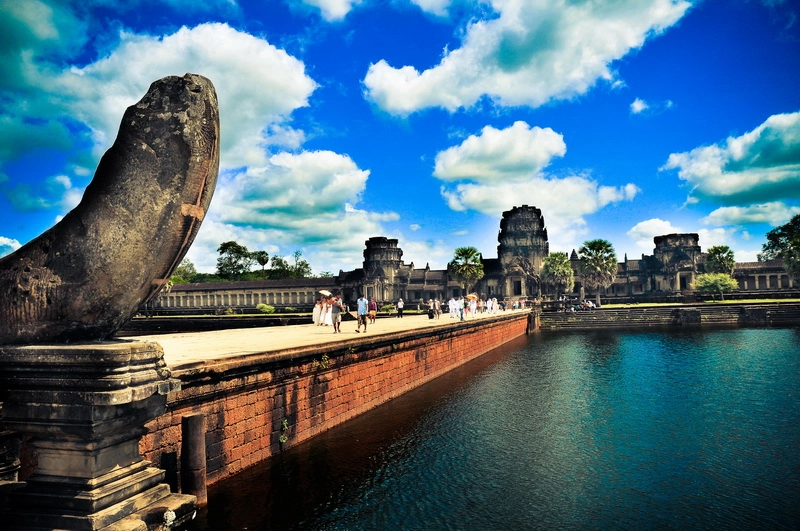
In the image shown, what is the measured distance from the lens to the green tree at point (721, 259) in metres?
75.6

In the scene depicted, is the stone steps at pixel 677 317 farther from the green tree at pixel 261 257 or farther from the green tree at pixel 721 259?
the green tree at pixel 261 257

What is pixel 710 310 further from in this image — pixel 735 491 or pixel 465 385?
pixel 735 491

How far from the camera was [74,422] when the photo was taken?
4105 millimetres

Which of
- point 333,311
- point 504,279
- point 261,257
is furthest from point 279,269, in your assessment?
point 333,311

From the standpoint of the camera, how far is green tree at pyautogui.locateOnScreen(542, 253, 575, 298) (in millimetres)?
82062

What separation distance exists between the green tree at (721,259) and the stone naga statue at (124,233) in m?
87.0

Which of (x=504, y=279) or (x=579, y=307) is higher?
(x=504, y=279)

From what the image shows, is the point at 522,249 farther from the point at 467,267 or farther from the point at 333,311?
the point at 333,311

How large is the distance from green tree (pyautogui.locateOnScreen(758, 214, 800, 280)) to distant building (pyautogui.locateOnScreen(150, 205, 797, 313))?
3.97 m

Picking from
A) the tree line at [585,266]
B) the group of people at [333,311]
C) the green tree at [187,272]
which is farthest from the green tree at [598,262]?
the green tree at [187,272]

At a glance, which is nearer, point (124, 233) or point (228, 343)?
point (124, 233)

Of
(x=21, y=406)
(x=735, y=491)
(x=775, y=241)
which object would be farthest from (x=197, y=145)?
(x=775, y=241)

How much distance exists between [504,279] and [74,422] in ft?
286

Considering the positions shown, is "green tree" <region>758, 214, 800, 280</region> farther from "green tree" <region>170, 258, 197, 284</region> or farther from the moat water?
"green tree" <region>170, 258, 197, 284</region>
